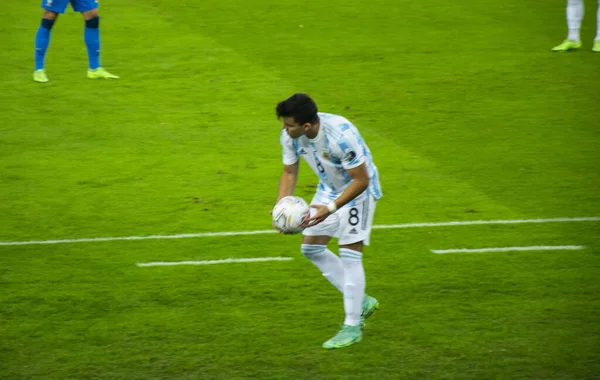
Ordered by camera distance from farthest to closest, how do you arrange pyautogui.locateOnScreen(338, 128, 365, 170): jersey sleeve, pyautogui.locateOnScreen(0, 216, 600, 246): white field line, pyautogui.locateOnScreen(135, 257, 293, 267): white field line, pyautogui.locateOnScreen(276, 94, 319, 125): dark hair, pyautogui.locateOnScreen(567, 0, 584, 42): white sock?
1. pyautogui.locateOnScreen(567, 0, 584, 42): white sock
2. pyautogui.locateOnScreen(0, 216, 600, 246): white field line
3. pyautogui.locateOnScreen(135, 257, 293, 267): white field line
4. pyautogui.locateOnScreen(338, 128, 365, 170): jersey sleeve
5. pyautogui.locateOnScreen(276, 94, 319, 125): dark hair

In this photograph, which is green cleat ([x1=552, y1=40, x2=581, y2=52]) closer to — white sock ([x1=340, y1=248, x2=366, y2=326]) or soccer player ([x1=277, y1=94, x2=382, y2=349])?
soccer player ([x1=277, y1=94, x2=382, y2=349])

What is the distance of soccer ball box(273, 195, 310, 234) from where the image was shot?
6723 millimetres

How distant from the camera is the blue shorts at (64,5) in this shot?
1411 centimetres

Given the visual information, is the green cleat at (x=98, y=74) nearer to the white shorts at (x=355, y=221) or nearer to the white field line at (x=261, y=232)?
the white field line at (x=261, y=232)

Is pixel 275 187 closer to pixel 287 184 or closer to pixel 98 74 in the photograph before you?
pixel 287 184

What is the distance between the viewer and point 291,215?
22.1ft

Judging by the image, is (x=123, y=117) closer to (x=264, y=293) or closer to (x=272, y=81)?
(x=272, y=81)

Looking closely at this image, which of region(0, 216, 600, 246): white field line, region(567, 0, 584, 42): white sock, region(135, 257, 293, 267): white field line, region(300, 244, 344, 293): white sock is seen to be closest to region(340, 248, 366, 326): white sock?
region(300, 244, 344, 293): white sock

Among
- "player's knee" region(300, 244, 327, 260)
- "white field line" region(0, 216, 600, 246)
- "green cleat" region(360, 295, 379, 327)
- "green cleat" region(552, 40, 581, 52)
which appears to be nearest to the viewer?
"player's knee" region(300, 244, 327, 260)

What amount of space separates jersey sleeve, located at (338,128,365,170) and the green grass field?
143 cm

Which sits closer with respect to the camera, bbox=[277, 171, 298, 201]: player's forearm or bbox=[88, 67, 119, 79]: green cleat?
bbox=[277, 171, 298, 201]: player's forearm

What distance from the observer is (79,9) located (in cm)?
1439

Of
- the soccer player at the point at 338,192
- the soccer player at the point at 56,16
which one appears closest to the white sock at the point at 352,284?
the soccer player at the point at 338,192

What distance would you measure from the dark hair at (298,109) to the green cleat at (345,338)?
5.39 ft
